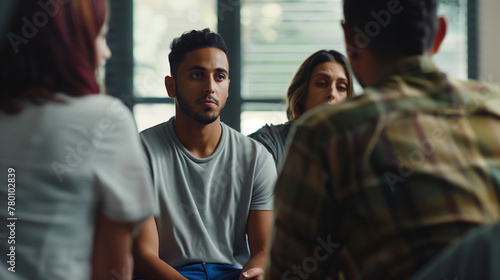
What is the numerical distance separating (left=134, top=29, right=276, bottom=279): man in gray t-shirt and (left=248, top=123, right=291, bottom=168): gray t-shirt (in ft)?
0.91

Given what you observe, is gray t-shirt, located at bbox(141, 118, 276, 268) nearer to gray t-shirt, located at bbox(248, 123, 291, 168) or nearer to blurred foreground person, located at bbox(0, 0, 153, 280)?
gray t-shirt, located at bbox(248, 123, 291, 168)

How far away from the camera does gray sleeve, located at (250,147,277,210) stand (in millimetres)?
1714

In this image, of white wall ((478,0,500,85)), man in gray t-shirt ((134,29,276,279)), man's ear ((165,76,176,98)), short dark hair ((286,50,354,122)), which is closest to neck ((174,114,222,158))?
man in gray t-shirt ((134,29,276,279))

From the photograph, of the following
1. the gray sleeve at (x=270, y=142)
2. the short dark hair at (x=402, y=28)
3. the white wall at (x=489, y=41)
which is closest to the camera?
the short dark hair at (x=402, y=28)

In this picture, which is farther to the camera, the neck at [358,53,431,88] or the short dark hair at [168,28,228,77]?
the short dark hair at [168,28,228,77]

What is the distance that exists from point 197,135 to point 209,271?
0.49m

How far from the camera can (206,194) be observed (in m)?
1.66

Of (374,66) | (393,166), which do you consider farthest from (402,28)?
(393,166)

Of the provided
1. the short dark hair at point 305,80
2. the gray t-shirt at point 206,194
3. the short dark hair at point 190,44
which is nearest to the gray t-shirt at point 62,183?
the gray t-shirt at point 206,194

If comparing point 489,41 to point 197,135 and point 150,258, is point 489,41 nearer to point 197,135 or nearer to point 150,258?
point 197,135

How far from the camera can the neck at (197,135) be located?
1757 mm

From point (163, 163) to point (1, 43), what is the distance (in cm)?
95

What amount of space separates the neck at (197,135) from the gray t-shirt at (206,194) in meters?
0.03

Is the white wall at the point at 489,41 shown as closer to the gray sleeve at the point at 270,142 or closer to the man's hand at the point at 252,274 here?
the gray sleeve at the point at 270,142
